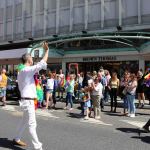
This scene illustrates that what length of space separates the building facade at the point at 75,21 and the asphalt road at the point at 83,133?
1475 cm

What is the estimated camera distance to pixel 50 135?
9750mm

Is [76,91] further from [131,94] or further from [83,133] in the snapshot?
[83,133]

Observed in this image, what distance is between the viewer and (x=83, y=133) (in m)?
10.2

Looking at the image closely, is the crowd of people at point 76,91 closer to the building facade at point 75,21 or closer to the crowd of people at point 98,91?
the crowd of people at point 98,91

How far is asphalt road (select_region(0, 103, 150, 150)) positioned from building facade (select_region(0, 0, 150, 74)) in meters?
14.8

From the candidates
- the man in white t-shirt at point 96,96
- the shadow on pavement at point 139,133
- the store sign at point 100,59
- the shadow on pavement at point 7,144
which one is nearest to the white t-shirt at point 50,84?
the man in white t-shirt at point 96,96

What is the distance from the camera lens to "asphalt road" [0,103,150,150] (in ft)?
27.9

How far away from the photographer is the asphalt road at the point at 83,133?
852 centimetres

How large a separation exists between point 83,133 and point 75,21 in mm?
25465

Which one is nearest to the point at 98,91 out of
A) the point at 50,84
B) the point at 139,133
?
the point at 139,133

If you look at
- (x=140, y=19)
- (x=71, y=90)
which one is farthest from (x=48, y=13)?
(x=71, y=90)

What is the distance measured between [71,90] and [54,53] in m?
17.8

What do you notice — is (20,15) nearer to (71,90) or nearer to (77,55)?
(77,55)

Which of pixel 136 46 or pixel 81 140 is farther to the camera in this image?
pixel 136 46
